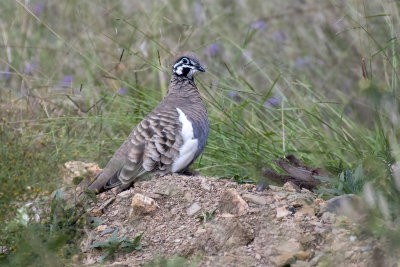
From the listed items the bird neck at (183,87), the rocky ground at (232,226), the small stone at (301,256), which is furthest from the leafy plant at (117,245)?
the bird neck at (183,87)

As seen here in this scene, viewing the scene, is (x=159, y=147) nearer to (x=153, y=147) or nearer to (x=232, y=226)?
(x=153, y=147)

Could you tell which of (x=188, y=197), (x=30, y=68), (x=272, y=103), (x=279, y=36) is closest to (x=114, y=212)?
(x=188, y=197)

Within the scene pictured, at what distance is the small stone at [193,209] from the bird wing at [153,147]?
31.8 inches

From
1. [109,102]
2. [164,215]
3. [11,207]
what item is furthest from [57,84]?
[164,215]

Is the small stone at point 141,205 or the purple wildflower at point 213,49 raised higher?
the purple wildflower at point 213,49

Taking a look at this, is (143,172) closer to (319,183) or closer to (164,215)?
(164,215)

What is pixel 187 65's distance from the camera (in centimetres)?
549

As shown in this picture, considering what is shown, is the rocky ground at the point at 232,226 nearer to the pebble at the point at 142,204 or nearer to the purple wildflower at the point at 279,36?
the pebble at the point at 142,204

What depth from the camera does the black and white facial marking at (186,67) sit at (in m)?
5.48

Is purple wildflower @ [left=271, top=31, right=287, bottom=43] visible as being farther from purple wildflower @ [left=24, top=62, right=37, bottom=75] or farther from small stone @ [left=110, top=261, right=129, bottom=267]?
small stone @ [left=110, top=261, right=129, bottom=267]

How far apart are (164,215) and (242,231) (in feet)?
2.20

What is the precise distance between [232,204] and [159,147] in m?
1.13

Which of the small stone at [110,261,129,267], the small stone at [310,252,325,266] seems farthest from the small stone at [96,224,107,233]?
the small stone at [310,252,325,266]

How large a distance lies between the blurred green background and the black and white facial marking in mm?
146
